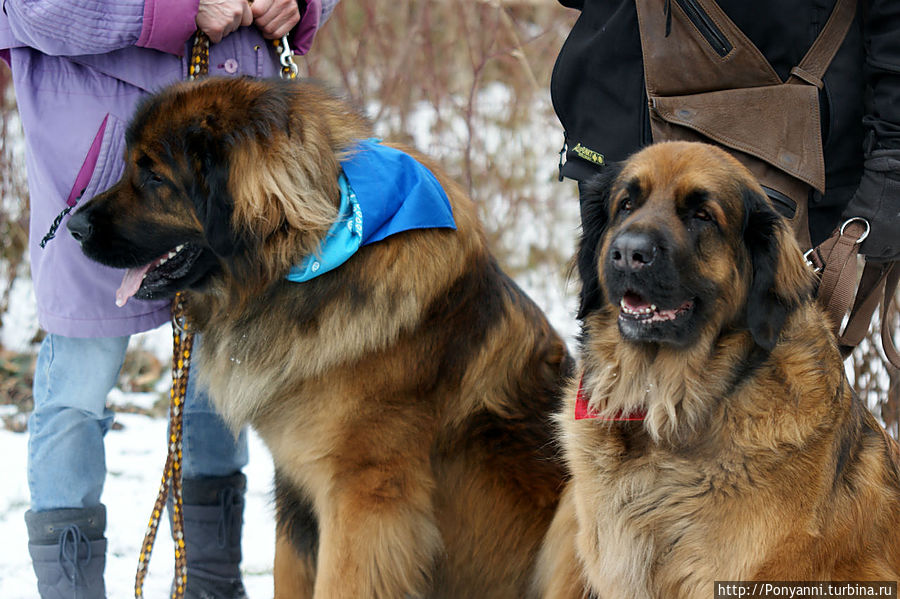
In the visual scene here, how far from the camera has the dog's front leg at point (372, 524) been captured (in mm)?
2717

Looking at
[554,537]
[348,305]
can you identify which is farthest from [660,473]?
[348,305]

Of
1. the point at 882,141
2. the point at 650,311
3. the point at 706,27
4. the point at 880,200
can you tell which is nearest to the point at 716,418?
the point at 650,311

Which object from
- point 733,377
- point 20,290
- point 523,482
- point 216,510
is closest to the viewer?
point 733,377

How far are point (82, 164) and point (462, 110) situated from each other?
4.12 metres

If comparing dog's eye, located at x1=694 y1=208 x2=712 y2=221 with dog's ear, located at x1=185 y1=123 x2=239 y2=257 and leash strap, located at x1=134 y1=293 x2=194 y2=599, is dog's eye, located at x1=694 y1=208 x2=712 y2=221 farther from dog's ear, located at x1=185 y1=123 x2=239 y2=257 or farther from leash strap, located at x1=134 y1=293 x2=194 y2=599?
leash strap, located at x1=134 y1=293 x2=194 y2=599

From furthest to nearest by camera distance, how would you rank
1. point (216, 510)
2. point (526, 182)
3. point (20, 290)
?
point (526, 182)
point (20, 290)
point (216, 510)

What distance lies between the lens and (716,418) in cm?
238

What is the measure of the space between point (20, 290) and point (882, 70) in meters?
5.94

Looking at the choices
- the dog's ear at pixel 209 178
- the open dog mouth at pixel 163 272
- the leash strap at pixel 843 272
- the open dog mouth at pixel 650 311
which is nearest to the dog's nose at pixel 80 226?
the open dog mouth at pixel 163 272

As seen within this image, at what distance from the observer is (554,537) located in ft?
9.46

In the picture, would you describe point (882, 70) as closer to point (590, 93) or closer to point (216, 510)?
point (590, 93)

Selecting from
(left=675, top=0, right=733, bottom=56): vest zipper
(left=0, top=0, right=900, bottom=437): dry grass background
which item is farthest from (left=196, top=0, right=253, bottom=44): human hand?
(left=0, top=0, right=900, bottom=437): dry grass background

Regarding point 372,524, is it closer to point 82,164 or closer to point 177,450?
point 177,450

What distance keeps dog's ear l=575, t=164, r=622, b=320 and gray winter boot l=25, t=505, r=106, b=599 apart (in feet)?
6.20
